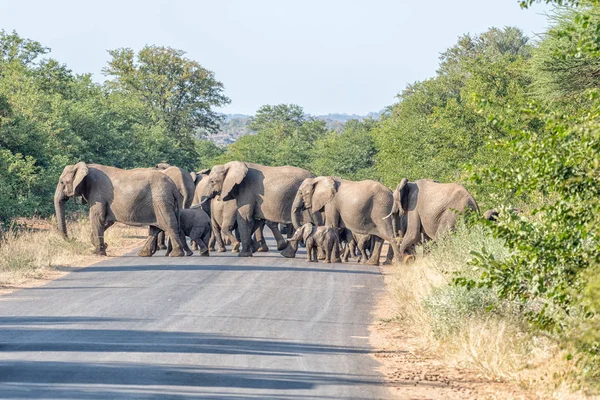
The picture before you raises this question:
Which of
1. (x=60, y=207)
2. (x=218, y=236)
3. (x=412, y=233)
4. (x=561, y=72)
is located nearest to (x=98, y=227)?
(x=60, y=207)

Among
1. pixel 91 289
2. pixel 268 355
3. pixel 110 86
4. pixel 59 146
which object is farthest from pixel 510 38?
pixel 268 355

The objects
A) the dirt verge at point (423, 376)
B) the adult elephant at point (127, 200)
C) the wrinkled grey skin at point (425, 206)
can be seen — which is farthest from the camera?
→ the adult elephant at point (127, 200)

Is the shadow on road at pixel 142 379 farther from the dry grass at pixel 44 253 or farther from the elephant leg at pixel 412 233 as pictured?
the elephant leg at pixel 412 233

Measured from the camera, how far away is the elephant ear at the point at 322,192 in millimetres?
32562

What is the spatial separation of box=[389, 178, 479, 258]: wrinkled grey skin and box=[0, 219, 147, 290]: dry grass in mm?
7876

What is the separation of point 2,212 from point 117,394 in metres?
20.1

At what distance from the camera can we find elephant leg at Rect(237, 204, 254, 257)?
3136 centimetres

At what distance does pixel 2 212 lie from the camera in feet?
97.8

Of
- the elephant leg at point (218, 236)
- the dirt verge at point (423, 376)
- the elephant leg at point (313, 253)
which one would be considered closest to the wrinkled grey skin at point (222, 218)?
the elephant leg at point (218, 236)

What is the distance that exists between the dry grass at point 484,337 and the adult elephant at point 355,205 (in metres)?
11.8

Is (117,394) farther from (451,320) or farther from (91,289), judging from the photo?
(91,289)

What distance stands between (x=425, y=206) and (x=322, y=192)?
395 centimetres

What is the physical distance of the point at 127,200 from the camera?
3070cm

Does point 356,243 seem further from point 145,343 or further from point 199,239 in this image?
point 145,343
